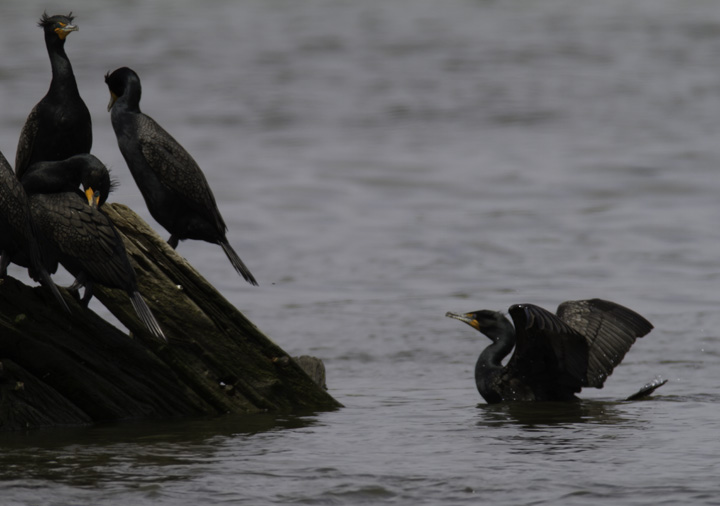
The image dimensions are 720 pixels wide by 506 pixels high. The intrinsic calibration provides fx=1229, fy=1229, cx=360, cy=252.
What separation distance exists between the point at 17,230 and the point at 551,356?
3679mm

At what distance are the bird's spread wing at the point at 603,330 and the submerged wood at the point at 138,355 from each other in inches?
82.3

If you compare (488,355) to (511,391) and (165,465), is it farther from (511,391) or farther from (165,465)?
(165,465)

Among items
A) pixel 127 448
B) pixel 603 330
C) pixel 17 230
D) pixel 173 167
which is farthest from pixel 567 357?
pixel 17 230

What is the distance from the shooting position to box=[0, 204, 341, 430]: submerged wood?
6480 mm

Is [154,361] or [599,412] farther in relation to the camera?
[599,412]

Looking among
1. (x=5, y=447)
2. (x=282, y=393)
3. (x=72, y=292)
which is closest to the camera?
(x=5, y=447)

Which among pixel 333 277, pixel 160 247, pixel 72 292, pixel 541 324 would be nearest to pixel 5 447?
pixel 72 292

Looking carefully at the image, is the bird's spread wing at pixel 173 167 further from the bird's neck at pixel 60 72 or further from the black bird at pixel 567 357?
the black bird at pixel 567 357

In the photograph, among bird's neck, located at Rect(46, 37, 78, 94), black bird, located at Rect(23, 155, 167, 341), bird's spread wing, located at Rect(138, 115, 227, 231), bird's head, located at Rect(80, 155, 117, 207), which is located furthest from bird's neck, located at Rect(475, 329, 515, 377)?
bird's neck, located at Rect(46, 37, 78, 94)

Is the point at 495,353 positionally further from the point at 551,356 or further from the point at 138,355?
the point at 138,355

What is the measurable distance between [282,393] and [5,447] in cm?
181

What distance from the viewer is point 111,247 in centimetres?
645

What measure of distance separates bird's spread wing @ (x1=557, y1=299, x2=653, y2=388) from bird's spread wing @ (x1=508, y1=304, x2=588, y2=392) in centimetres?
Answer: 9

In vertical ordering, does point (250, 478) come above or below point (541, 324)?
below
